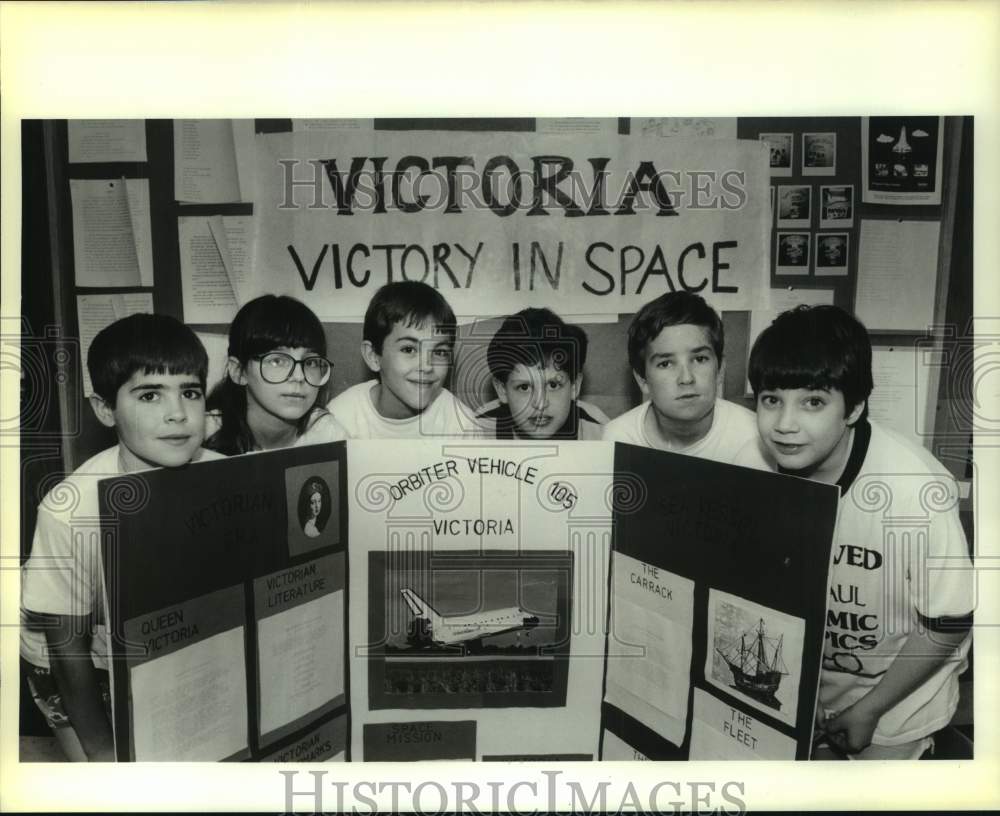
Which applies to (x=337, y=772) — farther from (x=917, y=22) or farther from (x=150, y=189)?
(x=917, y=22)

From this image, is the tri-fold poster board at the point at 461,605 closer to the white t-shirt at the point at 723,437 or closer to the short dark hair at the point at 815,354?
the white t-shirt at the point at 723,437

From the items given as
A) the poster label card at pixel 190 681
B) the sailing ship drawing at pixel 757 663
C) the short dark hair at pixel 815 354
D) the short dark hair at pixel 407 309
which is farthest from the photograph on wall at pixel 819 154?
the poster label card at pixel 190 681

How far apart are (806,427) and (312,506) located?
2.85 ft

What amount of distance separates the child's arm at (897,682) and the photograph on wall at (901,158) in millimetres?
767

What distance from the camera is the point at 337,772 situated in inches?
60.1

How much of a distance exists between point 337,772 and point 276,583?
369 millimetres

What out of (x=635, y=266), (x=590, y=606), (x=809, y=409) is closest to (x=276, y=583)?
(x=590, y=606)

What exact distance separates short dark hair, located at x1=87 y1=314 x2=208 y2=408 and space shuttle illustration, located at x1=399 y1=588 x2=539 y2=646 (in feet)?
1.81

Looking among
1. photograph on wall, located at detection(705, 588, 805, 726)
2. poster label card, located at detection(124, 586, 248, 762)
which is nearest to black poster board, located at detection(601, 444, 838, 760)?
photograph on wall, located at detection(705, 588, 805, 726)

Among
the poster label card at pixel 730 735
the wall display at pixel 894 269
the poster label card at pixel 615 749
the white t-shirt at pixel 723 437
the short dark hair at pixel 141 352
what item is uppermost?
the wall display at pixel 894 269

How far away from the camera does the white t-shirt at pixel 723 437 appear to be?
4.82 ft

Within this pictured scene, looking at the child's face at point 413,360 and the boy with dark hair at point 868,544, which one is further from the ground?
the child's face at point 413,360

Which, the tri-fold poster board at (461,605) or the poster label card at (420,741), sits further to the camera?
the poster label card at (420,741)

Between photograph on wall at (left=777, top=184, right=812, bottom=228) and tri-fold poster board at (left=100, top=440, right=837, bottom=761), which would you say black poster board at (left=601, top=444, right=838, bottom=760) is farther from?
photograph on wall at (left=777, top=184, right=812, bottom=228)
